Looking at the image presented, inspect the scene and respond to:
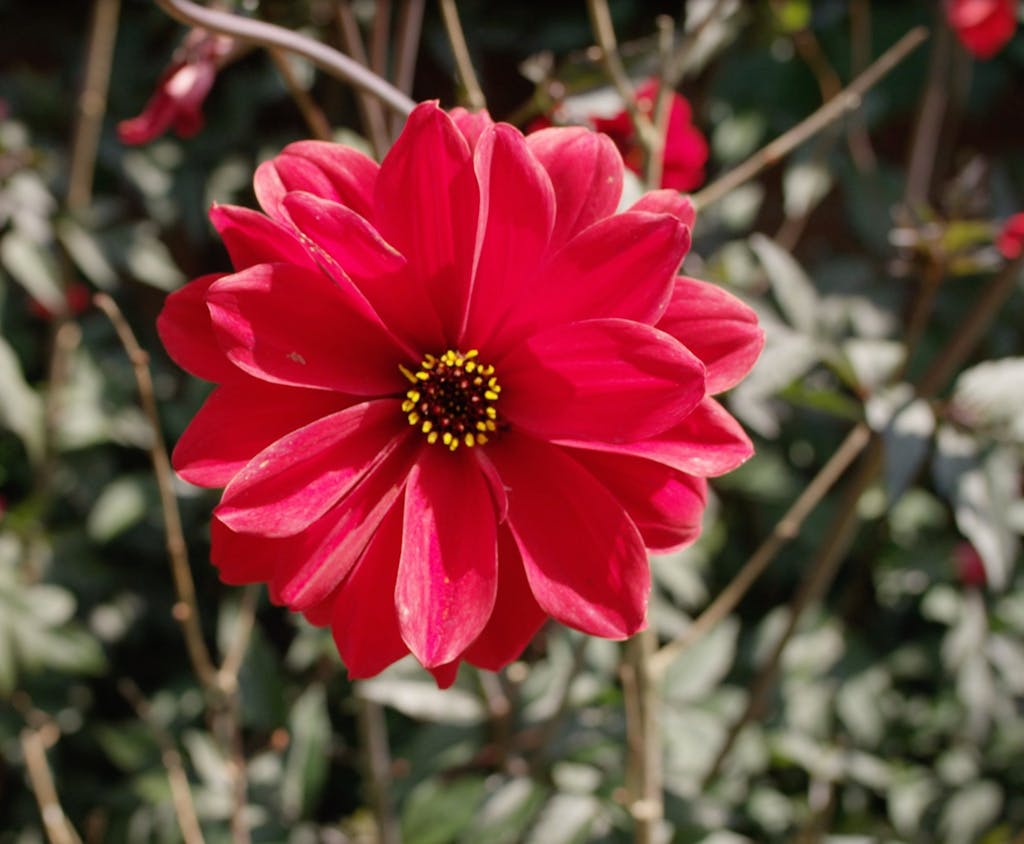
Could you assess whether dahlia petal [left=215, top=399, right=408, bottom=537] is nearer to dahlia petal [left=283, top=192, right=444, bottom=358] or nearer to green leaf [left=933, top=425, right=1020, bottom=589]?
dahlia petal [left=283, top=192, right=444, bottom=358]

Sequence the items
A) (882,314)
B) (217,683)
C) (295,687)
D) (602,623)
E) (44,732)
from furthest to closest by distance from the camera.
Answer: (882,314), (295,687), (44,732), (217,683), (602,623)

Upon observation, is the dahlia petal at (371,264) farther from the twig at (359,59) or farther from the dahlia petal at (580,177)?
the twig at (359,59)

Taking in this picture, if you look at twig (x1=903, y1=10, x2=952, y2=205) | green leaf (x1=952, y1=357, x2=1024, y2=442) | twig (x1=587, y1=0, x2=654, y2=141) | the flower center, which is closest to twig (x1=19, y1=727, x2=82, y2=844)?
the flower center

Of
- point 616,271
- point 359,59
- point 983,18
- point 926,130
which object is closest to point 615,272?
point 616,271

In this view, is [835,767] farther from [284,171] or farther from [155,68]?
[155,68]

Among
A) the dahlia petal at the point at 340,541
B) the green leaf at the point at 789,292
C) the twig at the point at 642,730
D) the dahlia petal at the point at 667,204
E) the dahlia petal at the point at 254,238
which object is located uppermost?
the dahlia petal at the point at 254,238

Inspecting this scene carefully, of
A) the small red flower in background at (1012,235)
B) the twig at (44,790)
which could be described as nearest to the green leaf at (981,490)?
the small red flower in background at (1012,235)

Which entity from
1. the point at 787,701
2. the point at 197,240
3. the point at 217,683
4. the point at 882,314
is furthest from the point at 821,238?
the point at 217,683
